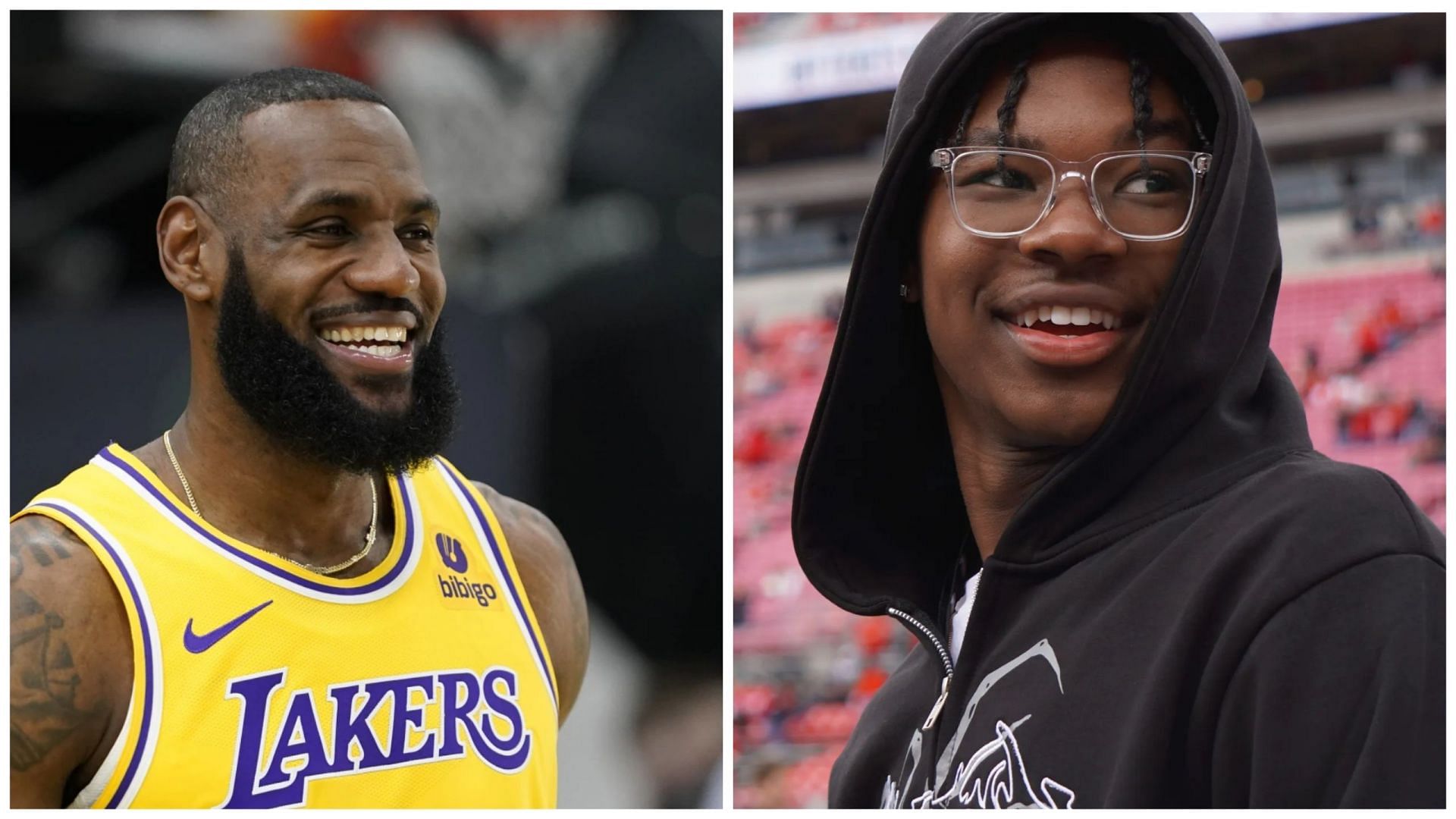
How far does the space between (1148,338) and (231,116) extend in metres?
1.80

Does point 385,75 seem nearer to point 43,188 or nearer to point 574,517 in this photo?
point 43,188

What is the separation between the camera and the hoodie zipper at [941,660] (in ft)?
7.41

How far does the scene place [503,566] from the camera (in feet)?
10.3

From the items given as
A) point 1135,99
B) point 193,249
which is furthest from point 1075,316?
point 193,249

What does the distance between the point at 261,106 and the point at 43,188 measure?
14.9 feet

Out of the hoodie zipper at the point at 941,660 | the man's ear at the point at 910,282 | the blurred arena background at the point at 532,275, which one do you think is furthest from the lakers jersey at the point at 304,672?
the blurred arena background at the point at 532,275

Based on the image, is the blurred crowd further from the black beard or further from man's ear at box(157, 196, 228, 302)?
man's ear at box(157, 196, 228, 302)

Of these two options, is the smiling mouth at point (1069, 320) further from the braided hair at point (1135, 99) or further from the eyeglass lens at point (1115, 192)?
the braided hair at point (1135, 99)

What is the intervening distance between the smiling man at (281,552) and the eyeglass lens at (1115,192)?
3.99 ft

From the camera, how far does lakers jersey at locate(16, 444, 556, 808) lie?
2.49 metres

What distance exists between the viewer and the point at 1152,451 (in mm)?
2074

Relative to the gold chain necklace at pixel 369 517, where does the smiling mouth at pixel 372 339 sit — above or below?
above

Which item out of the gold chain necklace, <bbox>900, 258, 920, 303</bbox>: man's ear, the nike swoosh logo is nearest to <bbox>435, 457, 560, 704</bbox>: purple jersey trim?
the gold chain necklace

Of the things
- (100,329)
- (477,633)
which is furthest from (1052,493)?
(100,329)
